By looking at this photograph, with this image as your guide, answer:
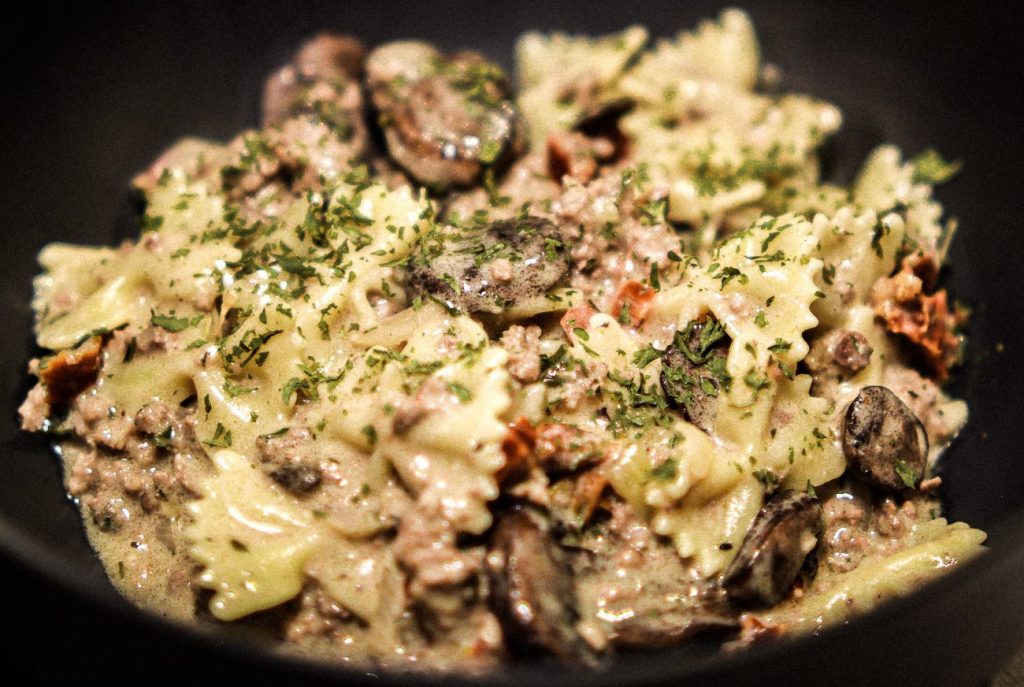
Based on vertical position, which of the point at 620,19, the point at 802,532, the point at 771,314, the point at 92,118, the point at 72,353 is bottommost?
the point at 802,532

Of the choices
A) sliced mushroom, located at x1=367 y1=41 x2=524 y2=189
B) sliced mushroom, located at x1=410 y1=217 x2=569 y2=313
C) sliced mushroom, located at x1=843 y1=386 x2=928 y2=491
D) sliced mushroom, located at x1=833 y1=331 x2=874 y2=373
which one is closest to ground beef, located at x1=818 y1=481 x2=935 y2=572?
sliced mushroom, located at x1=843 y1=386 x2=928 y2=491

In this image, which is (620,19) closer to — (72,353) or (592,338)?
(592,338)

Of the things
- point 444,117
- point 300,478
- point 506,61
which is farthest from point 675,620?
point 506,61

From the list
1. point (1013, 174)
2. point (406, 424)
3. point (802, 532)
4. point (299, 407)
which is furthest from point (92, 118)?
point (1013, 174)

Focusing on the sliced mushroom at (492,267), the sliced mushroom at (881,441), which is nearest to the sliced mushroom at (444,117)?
the sliced mushroom at (492,267)

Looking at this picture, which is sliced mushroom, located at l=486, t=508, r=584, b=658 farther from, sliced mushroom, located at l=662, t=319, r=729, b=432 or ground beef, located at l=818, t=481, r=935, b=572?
ground beef, located at l=818, t=481, r=935, b=572

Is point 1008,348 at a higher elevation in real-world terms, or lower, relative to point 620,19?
lower

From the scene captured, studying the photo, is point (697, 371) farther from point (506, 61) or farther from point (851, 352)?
Result: point (506, 61)
